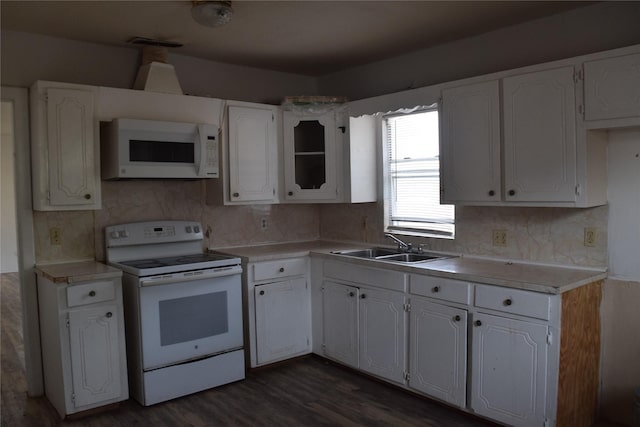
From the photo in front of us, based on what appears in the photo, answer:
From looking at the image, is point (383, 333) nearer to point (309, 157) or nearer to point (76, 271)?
point (309, 157)

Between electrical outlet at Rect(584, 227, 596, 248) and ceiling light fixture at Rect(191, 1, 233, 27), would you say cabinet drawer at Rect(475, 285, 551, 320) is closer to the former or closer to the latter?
electrical outlet at Rect(584, 227, 596, 248)

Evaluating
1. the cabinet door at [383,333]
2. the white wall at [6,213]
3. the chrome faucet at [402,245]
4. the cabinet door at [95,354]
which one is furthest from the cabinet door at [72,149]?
the white wall at [6,213]

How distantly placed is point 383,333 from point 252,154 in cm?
164

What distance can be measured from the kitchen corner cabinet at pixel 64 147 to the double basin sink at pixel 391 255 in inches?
69.7

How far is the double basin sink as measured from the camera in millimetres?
3635

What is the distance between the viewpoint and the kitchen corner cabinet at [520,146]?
8.81 feet

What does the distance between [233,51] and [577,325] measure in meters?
2.89

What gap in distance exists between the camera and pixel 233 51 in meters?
3.78

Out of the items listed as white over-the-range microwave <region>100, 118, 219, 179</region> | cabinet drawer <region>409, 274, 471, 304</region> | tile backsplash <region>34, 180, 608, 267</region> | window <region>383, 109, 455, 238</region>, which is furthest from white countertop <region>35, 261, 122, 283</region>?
window <region>383, 109, 455, 238</region>

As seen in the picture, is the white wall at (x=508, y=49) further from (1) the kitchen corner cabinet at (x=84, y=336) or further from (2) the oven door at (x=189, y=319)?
(1) the kitchen corner cabinet at (x=84, y=336)

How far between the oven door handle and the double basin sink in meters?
0.81

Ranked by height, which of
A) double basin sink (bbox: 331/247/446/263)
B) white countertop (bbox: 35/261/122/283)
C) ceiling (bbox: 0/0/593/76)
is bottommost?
double basin sink (bbox: 331/247/446/263)

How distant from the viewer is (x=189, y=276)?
3.28 metres

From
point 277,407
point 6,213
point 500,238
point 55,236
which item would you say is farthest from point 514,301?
point 6,213
